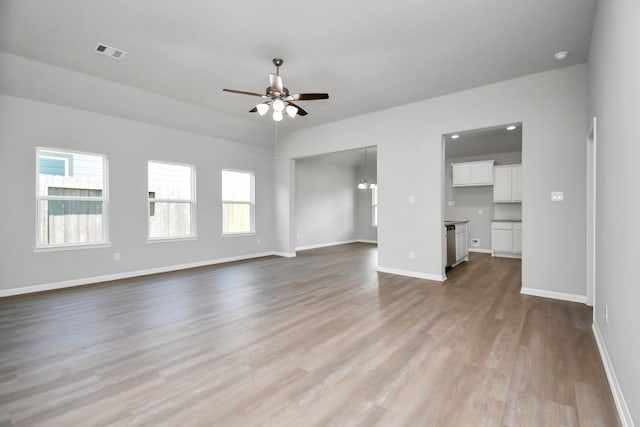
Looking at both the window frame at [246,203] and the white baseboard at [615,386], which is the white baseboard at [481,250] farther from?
the window frame at [246,203]

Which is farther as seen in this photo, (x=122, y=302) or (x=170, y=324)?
(x=122, y=302)

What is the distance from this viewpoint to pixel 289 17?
2.84m

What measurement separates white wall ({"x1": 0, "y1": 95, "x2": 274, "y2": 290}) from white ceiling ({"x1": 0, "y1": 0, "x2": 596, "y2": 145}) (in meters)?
1.04

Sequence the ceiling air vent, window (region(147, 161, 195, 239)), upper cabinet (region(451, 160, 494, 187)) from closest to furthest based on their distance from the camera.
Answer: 1. the ceiling air vent
2. window (region(147, 161, 195, 239))
3. upper cabinet (region(451, 160, 494, 187))

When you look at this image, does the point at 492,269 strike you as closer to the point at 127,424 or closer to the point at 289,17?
the point at 289,17

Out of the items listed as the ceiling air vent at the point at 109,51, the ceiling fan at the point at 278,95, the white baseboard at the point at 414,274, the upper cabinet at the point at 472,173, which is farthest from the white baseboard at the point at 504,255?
the ceiling air vent at the point at 109,51

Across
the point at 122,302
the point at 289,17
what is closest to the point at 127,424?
the point at 122,302

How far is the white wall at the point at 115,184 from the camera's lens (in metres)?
4.05

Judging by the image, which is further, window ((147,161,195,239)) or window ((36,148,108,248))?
window ((147,161,195,239))

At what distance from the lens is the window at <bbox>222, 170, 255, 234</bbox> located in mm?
6684

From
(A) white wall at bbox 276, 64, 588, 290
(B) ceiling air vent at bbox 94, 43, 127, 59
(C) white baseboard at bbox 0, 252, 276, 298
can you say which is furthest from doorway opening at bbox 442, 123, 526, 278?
(B) ceiling air vent at bbox 94, 43, 127, 59

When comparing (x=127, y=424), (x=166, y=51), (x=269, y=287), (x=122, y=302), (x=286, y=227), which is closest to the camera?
(x=127, y=424)

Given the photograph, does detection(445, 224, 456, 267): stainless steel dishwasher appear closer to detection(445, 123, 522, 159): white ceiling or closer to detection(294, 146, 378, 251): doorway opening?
detection(445, 123, 522, 159): white ceiling

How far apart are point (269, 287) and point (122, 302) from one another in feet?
6.22
